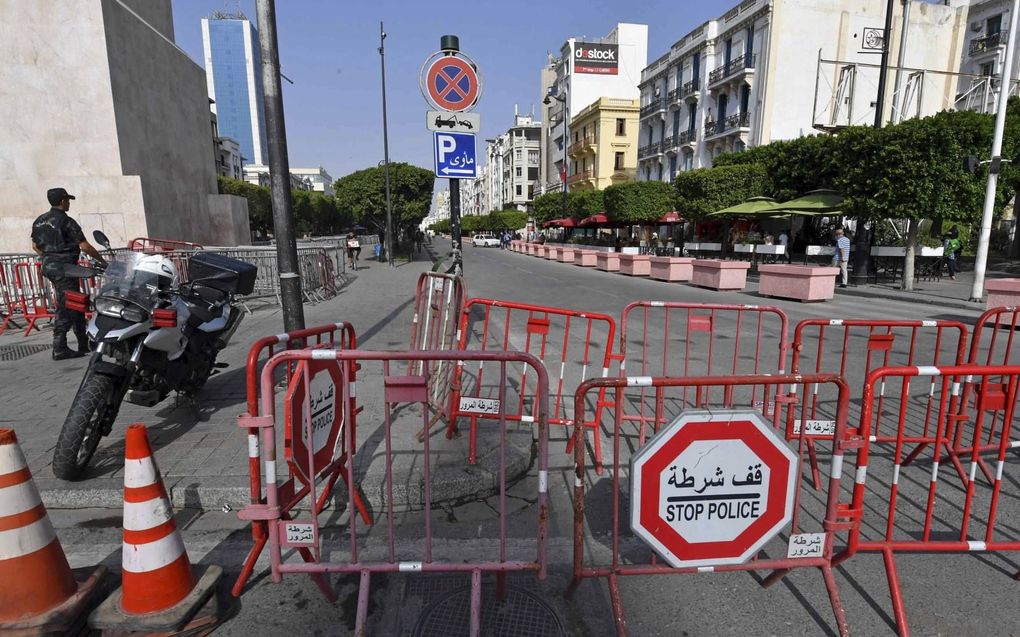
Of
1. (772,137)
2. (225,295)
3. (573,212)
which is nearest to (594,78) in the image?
(573,212)

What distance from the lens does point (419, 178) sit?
3294 centimetres

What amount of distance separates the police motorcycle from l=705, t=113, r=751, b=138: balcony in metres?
36.8

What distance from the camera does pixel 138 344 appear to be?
369cm

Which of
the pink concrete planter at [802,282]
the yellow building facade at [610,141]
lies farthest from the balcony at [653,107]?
the pink concrete planter at [802,282]

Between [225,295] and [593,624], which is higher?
[225,295]

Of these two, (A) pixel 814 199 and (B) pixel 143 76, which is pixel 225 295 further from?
(A) pixel 814 199

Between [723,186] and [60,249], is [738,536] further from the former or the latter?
[723,186]

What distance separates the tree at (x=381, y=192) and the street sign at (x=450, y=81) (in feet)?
91.8

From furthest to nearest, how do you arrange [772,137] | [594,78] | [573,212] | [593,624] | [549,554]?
[594,78] → [573,212] → [772,137] → [549,554] → [593,624]

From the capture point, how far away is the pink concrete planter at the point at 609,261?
22953 mm

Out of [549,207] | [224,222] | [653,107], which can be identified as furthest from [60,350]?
[653,107]

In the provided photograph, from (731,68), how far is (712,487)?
3961 centimetres

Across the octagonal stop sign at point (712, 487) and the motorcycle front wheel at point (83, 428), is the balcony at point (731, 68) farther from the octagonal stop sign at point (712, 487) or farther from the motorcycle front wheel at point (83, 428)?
the motorcycle front wheel at point (83, 428)

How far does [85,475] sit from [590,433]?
3.77m
